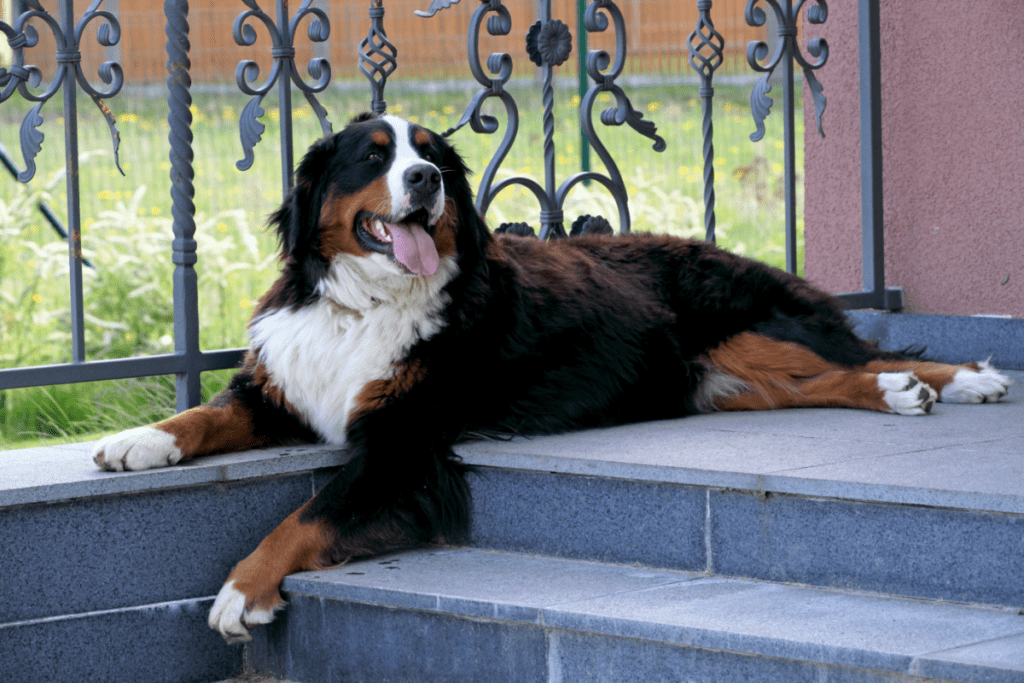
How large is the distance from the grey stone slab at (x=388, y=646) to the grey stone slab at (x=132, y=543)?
0.25 metres

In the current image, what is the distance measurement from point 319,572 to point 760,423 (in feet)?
4.29

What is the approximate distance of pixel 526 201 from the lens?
335 inches

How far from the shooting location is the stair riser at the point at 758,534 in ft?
7.86

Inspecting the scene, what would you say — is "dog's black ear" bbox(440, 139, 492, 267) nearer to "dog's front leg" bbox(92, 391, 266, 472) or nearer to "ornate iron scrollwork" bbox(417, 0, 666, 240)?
"ornate iron scrollwork" bbox(417, 0, 666, 240)

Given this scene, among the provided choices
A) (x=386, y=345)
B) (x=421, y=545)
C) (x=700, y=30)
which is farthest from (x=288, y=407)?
(x=700, y=30)

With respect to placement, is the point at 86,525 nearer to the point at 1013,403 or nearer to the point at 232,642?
the point at 232,642

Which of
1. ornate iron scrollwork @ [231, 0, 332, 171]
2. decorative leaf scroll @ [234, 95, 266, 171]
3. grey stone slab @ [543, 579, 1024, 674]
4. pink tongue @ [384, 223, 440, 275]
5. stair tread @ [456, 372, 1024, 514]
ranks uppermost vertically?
ornate iron scrollwork @ [231, 0, 332, 171]

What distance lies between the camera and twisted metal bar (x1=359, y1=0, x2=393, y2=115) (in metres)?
3.72

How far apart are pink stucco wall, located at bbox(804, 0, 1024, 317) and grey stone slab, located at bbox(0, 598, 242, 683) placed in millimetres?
3155

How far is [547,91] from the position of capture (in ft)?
13.1

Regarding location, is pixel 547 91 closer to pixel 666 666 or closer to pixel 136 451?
pixel 136 451

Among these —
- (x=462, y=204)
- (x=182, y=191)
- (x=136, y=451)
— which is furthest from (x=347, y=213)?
(x=136, y=451)

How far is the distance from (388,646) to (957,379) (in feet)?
6.46

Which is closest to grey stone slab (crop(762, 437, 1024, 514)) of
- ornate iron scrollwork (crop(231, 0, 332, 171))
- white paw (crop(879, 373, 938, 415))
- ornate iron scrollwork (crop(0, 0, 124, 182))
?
white paw (crop(879, 373, 938, 415))
